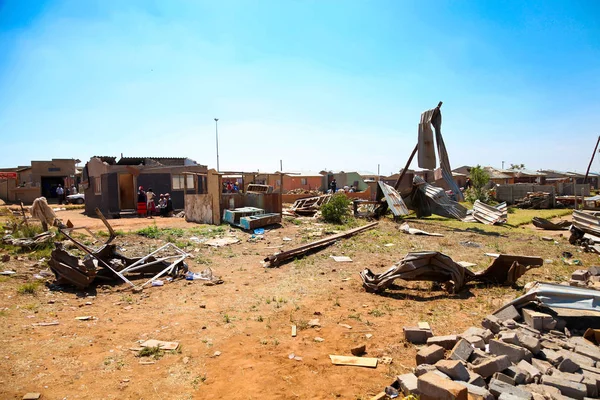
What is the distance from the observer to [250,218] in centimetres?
1328

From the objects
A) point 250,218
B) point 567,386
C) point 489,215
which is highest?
point 250,218

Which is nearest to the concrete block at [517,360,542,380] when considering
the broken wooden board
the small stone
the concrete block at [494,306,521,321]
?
the concrete block at [494,306,521,321]

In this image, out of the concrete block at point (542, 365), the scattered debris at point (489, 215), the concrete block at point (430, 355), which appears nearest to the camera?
the concrete block at point (542, 365)

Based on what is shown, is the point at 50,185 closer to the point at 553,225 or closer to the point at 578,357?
the point at 553,225

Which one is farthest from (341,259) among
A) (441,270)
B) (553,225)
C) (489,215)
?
(553,225)

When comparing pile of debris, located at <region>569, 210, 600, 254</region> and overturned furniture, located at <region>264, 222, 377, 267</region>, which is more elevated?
pile of debris, located at <region>569, 210, 600, 254</region>

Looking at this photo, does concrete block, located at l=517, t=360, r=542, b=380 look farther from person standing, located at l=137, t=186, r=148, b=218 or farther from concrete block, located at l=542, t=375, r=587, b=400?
person standing, located at l=137, t=186, r=148, b=218

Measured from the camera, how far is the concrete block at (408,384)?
10.3 ft

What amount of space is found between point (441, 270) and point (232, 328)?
3.51m

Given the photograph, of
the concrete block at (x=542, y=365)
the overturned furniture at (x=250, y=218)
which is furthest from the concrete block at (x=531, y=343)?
the overturned furniture at (x=250, y=218)

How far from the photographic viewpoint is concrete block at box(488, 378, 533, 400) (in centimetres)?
293

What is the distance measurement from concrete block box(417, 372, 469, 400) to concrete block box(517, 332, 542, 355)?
1149 mm

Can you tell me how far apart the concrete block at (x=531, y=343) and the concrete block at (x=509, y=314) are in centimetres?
64

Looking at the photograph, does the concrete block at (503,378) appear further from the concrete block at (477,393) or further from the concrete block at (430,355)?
the concrete block at (430,355)
